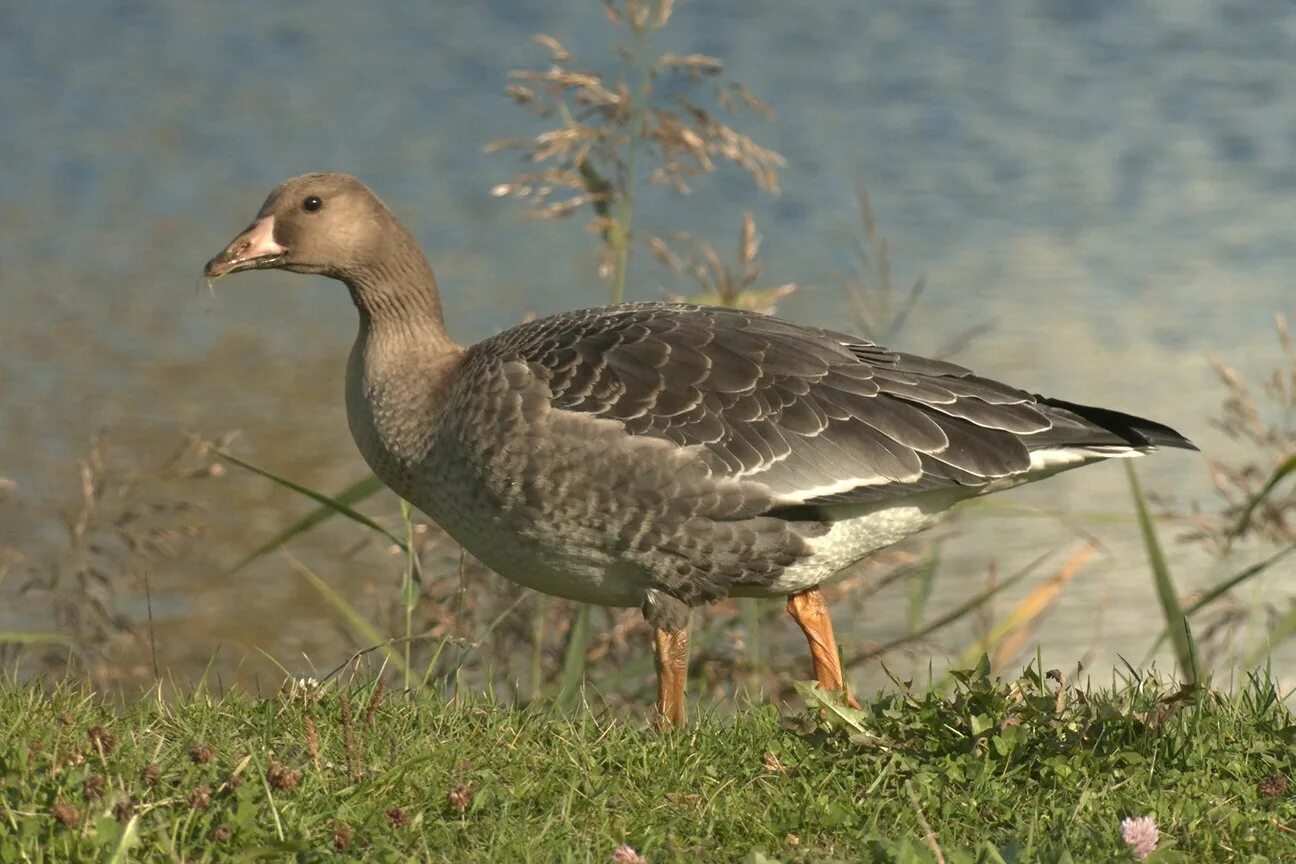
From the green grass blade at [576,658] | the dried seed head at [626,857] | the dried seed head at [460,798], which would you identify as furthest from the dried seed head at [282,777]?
the green grass blade at [576,658]

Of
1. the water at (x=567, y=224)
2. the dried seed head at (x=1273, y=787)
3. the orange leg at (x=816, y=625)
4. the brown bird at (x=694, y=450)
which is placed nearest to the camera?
the dried seed head at (x=1273, y=787)

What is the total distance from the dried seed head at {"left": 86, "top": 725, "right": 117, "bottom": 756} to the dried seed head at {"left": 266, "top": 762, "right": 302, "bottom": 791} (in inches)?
15.1

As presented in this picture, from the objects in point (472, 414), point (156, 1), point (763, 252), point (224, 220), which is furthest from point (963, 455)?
point (156, 1)

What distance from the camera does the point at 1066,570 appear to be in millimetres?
7574

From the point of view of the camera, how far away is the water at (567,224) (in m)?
9.75

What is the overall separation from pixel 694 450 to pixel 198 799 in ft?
7.28

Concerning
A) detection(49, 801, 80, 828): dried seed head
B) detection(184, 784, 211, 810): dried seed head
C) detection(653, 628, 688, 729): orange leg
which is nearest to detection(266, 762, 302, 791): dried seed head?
detection(184, 784, 211, 810): dried seed head

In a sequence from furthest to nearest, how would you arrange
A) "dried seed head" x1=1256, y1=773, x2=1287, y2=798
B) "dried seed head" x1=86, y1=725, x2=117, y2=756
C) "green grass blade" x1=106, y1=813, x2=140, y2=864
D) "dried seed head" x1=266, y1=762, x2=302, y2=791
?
"dried seed head" x1=1256, y1=773, x2=1287, y2=798 → "dried seed head" x1=86, y1=725, x2=117, y2=756 → "dried seed head" x1=266, y1=762, x2=302, y2=791 → "green grass blade" x1=106, y1=813, x2=140, y2=864

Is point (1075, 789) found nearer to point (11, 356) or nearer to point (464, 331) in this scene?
point (464, 331)

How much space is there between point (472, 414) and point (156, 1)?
12.7 metres

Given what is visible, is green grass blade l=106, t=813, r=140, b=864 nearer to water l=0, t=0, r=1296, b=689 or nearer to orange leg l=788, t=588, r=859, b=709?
orange leg l=788, t=588, r=859, b=709

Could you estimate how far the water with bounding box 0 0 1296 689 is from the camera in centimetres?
975

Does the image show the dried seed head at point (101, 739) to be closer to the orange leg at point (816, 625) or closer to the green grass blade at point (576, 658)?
the green grass blade at point (576, 658)

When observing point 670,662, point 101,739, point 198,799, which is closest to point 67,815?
point 198,799
